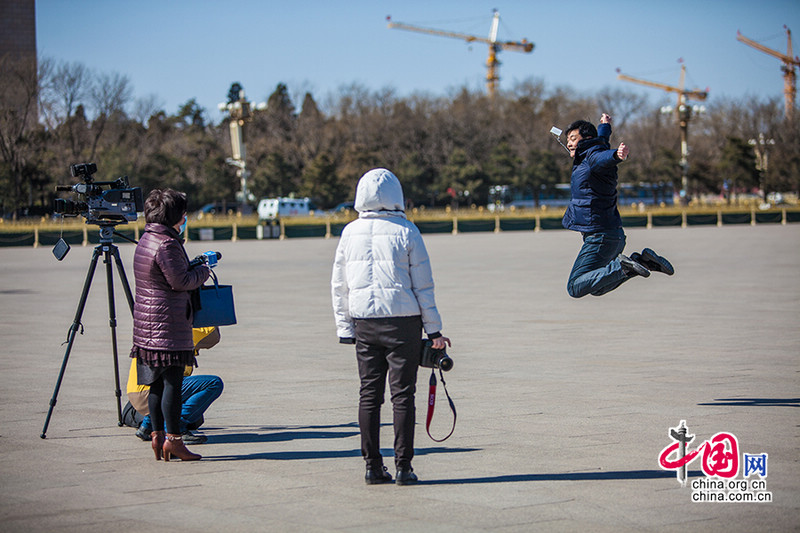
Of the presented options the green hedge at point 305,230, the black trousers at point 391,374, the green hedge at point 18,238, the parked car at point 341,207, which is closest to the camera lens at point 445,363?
the black trousers at point 391,374

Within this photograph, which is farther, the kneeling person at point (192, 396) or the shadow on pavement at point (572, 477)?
the kneeling person at point (192, 396)

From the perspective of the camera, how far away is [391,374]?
4.99 meters

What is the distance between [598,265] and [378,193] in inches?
119

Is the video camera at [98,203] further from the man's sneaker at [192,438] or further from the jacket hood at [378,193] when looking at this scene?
the jacket hood at [378,193]

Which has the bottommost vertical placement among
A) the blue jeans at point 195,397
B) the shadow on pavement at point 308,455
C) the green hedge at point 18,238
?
the shadow on pavement at point 308,455

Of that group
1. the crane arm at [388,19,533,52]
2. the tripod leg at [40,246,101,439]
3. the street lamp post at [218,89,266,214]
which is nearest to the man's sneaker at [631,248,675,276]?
the tripod leg at [40,246,101,439]

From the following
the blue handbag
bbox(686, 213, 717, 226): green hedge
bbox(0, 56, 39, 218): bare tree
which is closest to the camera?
the blue handbag

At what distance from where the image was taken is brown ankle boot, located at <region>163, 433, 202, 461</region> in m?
5.46

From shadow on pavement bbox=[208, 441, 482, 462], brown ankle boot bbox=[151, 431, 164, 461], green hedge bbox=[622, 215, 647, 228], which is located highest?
green hedge bbox=[622, 215, 647, 228]

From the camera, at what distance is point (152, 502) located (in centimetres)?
466

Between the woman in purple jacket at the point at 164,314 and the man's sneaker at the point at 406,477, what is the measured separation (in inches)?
52.4

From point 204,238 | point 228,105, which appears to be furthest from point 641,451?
point 228,105

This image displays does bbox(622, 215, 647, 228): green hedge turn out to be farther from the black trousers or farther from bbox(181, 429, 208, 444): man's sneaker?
the black trousers

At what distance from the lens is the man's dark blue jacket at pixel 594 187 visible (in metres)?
7.16
